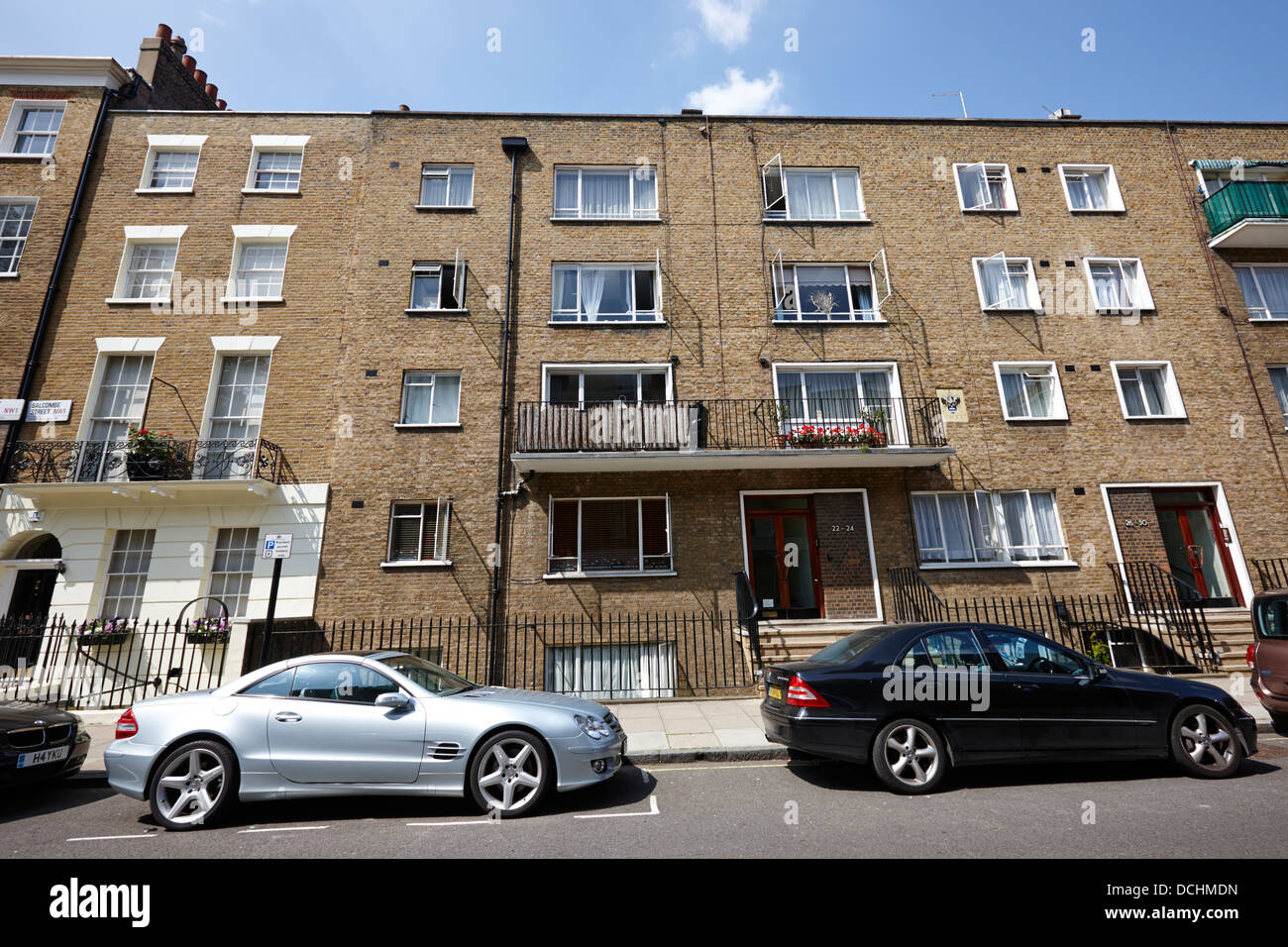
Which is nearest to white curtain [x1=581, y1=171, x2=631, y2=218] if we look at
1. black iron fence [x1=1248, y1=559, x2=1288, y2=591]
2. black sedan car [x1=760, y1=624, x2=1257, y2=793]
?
black sedan car [x1=760, y1=624, x2=1257, y2=793]

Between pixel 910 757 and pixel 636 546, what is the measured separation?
784 cm

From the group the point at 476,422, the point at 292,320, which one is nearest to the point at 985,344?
the point at 476,422

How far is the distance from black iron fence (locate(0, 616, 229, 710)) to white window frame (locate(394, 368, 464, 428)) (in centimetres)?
552

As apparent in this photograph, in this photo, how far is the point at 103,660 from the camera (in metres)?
11.6

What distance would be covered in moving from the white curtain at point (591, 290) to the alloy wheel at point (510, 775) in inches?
446

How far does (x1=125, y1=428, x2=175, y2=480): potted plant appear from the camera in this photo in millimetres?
12172

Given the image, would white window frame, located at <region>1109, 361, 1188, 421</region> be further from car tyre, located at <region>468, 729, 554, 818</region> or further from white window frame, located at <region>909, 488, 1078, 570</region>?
car tyre, located at <region>468, 729, 554, 818</region>

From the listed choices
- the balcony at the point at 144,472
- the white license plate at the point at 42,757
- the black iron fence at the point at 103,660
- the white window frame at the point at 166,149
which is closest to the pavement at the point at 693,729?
the white license plate at the point at 42,757

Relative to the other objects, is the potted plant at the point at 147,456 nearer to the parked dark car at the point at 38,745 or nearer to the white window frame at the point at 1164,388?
the parked dark car at the point at 38,745

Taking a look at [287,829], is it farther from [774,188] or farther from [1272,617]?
[774,188]

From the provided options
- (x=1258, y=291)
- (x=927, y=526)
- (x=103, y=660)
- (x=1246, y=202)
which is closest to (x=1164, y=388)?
(x=1258, y=291)
